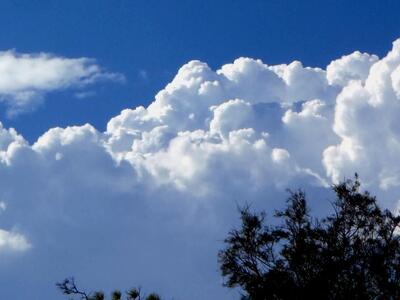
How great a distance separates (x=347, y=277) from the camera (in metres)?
40.8

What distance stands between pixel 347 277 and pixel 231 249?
732 centimetres

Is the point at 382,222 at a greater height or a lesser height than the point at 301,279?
greater

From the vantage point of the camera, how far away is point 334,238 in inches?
1645

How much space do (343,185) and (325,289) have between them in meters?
7.60

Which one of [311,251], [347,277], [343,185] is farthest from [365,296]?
[343,185]

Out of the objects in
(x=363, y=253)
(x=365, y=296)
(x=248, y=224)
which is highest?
(x=248, y=224)

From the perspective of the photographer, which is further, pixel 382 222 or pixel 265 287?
pixel 382 222

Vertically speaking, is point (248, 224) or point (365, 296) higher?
point (248, 224)

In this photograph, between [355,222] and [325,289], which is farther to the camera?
[355,222]

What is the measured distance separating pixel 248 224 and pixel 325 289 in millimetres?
6372

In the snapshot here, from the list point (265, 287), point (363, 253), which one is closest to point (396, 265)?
point (363, 253)

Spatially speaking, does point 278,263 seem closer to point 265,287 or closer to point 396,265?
point 265,287

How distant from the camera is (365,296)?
4022 centimetres

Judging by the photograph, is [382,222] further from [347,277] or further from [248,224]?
[248,224]
